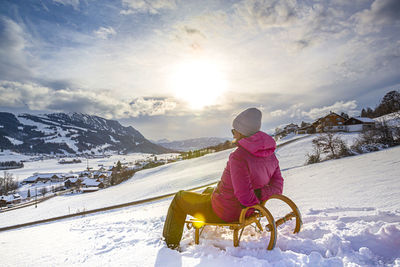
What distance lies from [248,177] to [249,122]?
67cm

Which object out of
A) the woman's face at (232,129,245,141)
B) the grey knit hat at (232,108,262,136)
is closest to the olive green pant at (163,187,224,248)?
the woman's face at (232,129,245,141)

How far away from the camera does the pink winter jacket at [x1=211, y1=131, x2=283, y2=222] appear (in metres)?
2.36

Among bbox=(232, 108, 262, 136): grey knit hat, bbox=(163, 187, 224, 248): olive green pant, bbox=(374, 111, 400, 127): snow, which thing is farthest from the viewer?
bbox=(374, 111, 400, 127): snow

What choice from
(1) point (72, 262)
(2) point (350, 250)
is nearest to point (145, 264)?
(1) point (72, 262)

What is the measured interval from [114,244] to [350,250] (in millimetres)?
3524

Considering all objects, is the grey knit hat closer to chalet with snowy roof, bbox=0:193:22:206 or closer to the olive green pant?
the olive green pant

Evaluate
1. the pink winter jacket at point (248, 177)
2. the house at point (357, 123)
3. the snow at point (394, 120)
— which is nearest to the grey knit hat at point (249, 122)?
the pink winter jacket at point (248, 177)

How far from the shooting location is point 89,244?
3.85 metres

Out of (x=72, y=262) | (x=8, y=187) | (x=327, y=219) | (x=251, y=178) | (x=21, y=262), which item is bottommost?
(x=8, y=187)

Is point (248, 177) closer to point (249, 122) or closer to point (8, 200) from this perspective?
point (249, 122)

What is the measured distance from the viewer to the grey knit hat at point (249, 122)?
249cm

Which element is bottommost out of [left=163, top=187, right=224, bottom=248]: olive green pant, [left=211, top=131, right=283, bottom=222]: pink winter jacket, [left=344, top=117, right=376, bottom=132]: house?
[left=163, top=187, right=224, bottom=248]: olive green pant

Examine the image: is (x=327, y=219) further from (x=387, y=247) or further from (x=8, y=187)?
(x=8, y=187)

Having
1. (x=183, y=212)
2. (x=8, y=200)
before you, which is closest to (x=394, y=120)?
(x=183, y=212)
